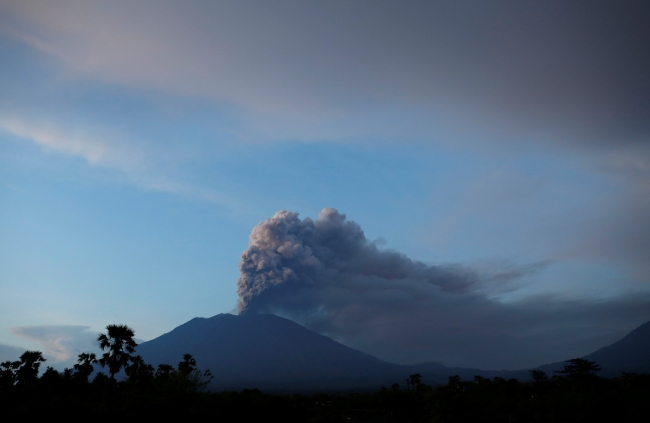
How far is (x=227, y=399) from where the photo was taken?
133ft

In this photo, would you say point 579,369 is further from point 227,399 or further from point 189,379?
point 189,379

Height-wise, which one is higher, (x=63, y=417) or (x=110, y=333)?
(x=110, y=333)

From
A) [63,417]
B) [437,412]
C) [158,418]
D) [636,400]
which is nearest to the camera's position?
[63,417]

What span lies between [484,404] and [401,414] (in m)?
15.0

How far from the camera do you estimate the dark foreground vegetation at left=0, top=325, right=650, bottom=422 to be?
32594 millimetres

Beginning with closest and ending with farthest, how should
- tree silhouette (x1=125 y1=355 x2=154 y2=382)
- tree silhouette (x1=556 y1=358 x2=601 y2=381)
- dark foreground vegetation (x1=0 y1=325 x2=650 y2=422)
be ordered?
dark foreground vegetation (x1=0 y1=325 x2=650 y2=422)
tree silhouette (x1=125 y1=355 x2=154 y2=382)
tree silhouette (x1=556 y1=358 x2=601 y2=381)

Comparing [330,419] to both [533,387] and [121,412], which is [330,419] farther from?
[533,387]

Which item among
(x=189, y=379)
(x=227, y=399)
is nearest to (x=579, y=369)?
(x=227, y=399)

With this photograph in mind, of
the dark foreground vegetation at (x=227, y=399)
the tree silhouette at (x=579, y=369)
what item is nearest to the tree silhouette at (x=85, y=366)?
the dark foreground vegetation at (x=227, y=399)

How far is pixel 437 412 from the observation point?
4378 centimetres

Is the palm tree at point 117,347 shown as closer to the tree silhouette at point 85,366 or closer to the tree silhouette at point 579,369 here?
the tree silhouette at point 85,366

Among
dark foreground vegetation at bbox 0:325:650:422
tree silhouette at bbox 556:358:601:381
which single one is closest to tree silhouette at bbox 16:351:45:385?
dark foreground vegetation at bbox 0:325:650:422

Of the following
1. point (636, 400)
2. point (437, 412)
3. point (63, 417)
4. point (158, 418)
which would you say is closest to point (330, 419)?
point (437, 412)

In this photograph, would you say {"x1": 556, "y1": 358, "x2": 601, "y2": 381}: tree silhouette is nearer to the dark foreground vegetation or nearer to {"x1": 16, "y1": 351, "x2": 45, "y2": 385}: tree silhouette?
the dark foreground vegetation
